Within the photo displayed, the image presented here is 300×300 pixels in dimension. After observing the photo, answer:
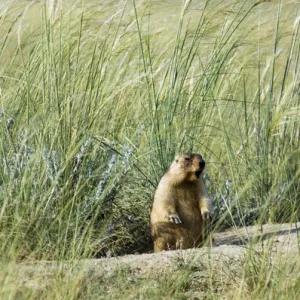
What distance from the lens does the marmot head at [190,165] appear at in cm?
513

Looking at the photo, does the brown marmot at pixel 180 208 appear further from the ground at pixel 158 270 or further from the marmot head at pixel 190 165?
the ground at pixel 158 270

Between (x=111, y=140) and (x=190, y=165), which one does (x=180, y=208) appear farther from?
(x=111, y=140)

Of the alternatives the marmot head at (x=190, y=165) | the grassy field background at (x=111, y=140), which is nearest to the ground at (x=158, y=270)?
the grassy field background at (x=111, y=140)

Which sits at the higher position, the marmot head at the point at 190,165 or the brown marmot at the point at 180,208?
the marmot head at the point at 190,165

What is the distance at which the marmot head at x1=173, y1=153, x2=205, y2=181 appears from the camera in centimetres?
513

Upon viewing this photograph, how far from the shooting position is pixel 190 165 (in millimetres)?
5137

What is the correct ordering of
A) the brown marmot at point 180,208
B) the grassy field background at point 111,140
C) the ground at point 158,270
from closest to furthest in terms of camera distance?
the ground at point 158,270, the grassy field background at point 111,140, the brown marmot at point 180,208

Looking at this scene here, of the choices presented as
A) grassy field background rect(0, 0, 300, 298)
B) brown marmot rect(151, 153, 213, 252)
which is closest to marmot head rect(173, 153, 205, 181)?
brown marmot rect(151, 153, 213, 252)

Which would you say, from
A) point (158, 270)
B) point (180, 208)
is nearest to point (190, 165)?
point (180, 208)

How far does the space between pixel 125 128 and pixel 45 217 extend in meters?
1.42

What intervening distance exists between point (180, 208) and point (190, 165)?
0.27 m

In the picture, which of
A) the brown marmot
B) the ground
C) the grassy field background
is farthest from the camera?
the brown marmot

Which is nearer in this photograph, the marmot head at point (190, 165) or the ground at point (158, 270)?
the ground at point (158, 270)

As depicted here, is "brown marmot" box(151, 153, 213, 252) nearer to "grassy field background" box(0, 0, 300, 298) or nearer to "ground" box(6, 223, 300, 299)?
"grassy field background" box(0, 0, 300, 298)
